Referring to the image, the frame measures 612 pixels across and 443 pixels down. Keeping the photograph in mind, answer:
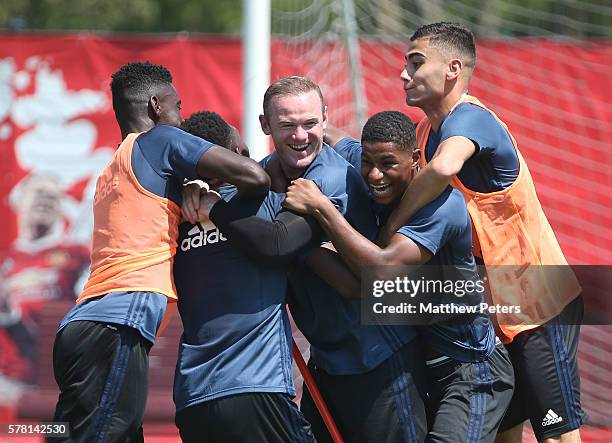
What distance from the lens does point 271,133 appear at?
166 inches

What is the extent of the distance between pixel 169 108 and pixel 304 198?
2.87ft

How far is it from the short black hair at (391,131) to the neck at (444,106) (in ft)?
1.56

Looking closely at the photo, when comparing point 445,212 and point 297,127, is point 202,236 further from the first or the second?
point 445,212

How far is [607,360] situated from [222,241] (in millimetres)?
5476

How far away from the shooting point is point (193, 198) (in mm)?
4031

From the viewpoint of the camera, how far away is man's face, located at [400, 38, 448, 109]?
461 cm

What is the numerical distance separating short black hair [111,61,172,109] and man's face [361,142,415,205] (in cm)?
100

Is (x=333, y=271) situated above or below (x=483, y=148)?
below

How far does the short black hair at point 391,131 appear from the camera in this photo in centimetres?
412

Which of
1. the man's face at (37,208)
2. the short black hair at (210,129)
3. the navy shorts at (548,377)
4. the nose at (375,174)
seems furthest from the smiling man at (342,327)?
the man's face at (37,208)

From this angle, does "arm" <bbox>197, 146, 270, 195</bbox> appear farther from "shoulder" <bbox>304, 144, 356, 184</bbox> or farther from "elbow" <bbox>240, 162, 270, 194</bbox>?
"shoulder" <bbox>304, 144, 356, 184</bbox>

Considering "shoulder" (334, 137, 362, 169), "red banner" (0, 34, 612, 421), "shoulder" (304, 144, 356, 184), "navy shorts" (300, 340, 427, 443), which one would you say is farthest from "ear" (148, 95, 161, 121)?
"red banner" (0, 34, 612, 421)

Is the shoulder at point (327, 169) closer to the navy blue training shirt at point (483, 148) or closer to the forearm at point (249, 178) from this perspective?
the forearm at point (249, 178)

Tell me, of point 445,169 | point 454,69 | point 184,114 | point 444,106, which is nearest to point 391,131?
point 445,169
